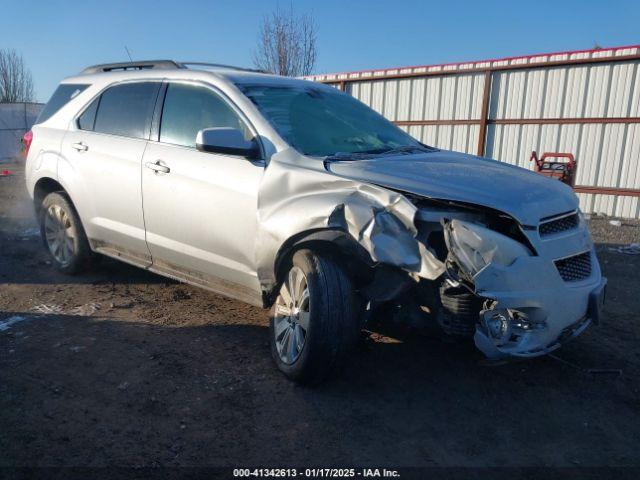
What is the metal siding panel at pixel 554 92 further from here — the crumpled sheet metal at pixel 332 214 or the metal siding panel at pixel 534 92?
the crumpled sheet metal at pixel 332 214

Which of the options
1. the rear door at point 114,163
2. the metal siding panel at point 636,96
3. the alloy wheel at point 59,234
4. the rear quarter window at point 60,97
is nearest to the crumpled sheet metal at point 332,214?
the rear door at point 114,163

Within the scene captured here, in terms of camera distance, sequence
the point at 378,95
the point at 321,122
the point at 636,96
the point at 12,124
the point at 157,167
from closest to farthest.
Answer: the point at 321,122, the point at 157,167, the point at 636,96, the point at 378,95, the point at 12,124

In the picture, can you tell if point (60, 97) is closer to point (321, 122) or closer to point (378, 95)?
point (321, 122)

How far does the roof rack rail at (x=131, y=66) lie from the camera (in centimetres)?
450

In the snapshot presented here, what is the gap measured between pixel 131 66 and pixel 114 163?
1153 mm

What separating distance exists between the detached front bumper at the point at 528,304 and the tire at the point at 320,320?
0.71 m

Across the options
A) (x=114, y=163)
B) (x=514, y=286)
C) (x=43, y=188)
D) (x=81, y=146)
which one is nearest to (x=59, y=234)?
(x=43, y=188)

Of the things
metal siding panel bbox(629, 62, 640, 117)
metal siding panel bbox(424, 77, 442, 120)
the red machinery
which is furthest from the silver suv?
metal siding panel bbox(424, 77, 442, 120)

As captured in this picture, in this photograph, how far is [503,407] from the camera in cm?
301

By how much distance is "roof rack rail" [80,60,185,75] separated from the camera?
450cm

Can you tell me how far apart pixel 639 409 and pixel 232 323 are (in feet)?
9.17

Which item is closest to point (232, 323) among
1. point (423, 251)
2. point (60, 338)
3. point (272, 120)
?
point (60, 338)

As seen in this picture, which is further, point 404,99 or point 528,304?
point 404,99

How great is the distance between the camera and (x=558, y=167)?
34.4 feet
